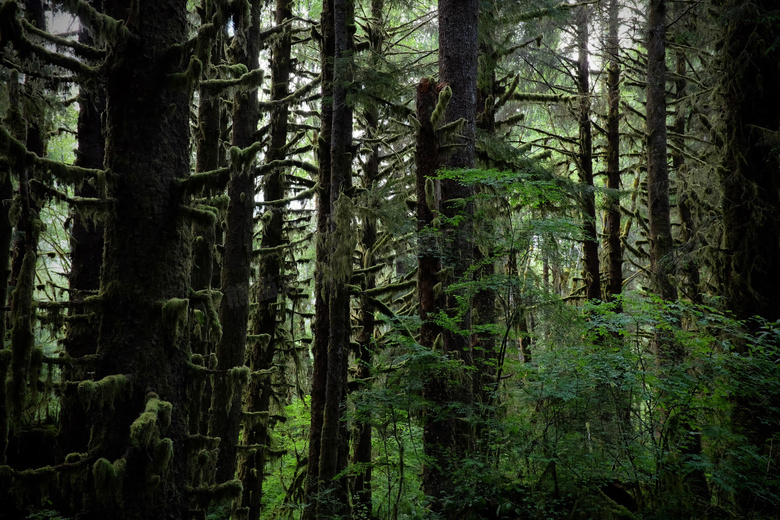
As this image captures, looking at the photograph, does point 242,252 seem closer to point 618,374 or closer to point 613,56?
point 618,374

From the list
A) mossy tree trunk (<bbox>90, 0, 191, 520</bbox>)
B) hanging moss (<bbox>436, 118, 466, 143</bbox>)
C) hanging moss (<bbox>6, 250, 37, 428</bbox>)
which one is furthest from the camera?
hanging moss (<bbox>436, 118, 466, 143</bbox>)

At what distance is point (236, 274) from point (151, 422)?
5.18 metres

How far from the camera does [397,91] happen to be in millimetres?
7992

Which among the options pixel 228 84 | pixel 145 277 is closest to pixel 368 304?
pixel 228 84

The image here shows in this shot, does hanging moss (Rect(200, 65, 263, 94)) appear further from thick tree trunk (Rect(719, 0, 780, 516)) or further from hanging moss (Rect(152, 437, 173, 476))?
thick tree trunk (Rect(719, 0, 780, 516))

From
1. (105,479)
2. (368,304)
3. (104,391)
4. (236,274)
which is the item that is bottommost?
(105,479)

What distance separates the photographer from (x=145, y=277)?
15.4 feet

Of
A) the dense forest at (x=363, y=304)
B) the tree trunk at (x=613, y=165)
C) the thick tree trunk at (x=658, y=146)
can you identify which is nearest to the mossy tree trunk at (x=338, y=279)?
the dense forest at (x=363, y=304)

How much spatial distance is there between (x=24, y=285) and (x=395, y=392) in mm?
4264

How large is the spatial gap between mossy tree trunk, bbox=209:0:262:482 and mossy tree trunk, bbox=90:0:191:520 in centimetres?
342

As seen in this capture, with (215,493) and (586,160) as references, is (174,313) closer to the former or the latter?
(215,493)

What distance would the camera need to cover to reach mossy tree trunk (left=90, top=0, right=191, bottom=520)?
4395mm

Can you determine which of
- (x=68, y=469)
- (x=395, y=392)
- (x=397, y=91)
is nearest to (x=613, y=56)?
(x=397, y=91)

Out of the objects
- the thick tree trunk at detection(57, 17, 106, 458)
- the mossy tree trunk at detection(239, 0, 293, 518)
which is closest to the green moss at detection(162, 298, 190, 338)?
the thick tree trunk at detection(57, 17, 106, 458)
